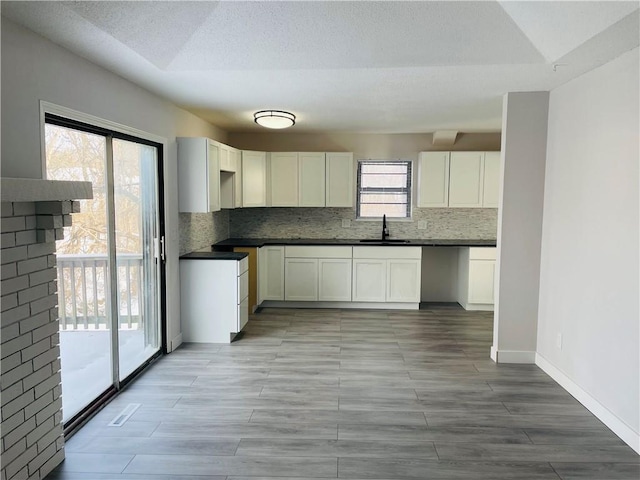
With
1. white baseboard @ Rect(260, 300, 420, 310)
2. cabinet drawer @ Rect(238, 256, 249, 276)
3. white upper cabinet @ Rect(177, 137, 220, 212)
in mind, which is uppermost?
white upper cabinet @ Rect(177, 137, 220, 212)

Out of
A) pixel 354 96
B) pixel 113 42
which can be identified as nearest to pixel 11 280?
pixel 113 42

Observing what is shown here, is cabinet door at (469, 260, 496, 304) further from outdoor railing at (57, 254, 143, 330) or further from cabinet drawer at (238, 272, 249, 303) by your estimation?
outdoor railing at (57, 254, 143, 330)

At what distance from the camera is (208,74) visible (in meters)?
3.16

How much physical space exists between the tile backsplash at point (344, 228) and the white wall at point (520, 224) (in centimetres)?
234

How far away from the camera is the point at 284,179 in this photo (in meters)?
5.96

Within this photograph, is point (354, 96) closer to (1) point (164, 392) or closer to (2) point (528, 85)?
(2) point (528, 85)

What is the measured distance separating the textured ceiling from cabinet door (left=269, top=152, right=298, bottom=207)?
2.10 meters

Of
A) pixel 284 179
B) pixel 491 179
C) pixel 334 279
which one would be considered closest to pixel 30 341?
pixel 334 279

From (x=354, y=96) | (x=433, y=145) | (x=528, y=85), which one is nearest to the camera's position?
(x=528, y=85)

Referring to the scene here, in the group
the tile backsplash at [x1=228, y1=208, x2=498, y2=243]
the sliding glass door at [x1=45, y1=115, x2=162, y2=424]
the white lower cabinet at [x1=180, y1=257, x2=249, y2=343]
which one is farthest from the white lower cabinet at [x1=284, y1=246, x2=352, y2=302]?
the sliding glass door at [x1=45, y1=115, x2=162, y2=424]

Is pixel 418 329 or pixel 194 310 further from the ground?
pixel 194 310

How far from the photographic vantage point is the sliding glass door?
278 centimetres

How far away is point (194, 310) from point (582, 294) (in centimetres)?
342

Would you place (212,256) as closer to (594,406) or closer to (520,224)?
(520,224)
